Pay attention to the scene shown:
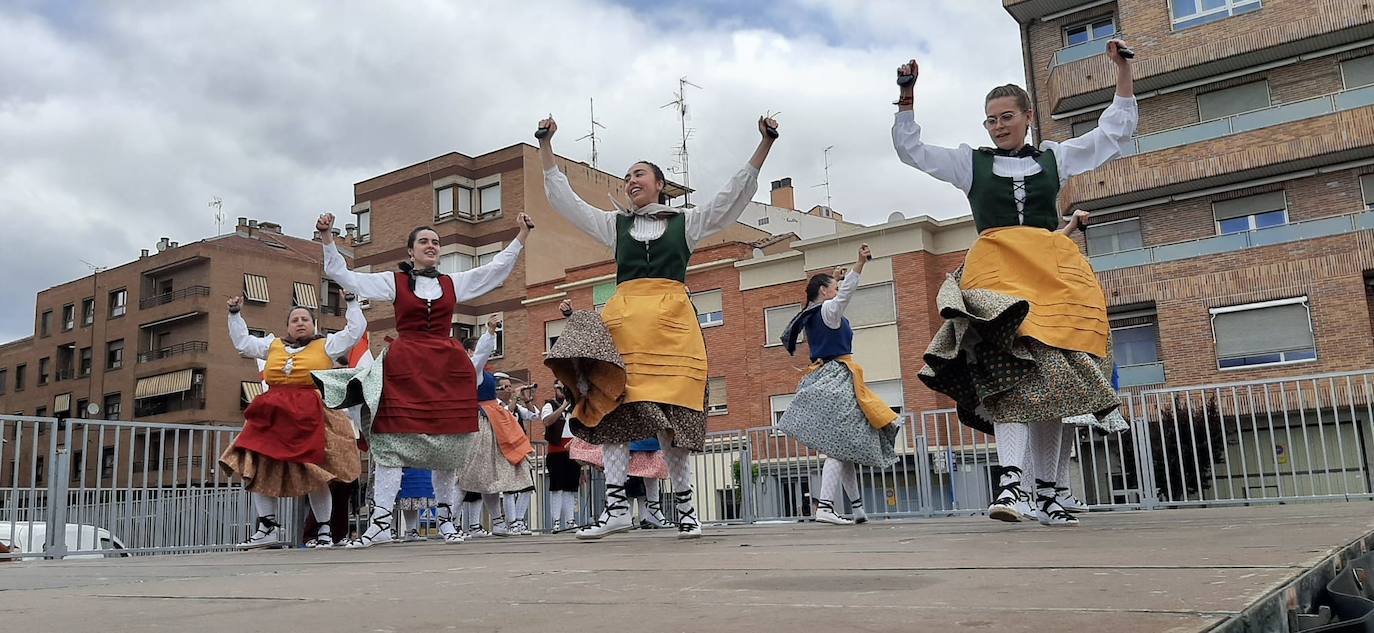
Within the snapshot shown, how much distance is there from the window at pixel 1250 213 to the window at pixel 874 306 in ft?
28.7

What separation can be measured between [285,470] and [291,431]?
0.97ft

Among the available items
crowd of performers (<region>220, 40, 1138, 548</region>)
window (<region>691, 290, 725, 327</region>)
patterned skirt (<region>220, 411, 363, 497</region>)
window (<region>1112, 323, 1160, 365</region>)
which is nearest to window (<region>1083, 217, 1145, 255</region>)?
window (<region>1112, 323, 1160, 365</region>)

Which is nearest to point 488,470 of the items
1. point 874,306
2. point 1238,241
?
point 1238,241

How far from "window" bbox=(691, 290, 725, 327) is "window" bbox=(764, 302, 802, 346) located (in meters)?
1.65

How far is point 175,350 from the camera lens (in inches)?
1975

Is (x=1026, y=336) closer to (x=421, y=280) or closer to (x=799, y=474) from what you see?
(x=421, y=280)

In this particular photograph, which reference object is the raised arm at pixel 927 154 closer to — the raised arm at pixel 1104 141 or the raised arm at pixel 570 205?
the raised arm at pixel 1104 141

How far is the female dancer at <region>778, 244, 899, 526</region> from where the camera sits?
298 inches

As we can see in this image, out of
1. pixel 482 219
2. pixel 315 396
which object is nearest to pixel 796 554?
pixel 315 396

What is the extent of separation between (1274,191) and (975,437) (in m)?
20.1

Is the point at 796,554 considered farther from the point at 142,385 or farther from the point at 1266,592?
the point at 142,385

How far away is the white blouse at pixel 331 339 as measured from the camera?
761 centimetres

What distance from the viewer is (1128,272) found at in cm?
2791

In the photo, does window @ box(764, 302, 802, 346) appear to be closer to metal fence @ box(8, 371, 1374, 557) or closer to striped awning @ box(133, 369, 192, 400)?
metal fence @ box(8, 371, 1374, 557)
